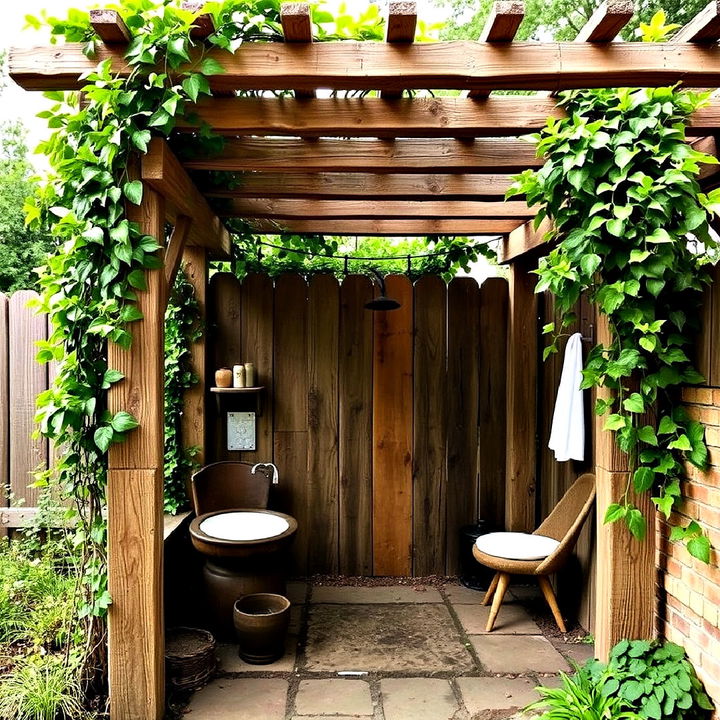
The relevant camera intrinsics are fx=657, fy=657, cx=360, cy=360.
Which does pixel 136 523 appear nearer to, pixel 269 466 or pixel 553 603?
pixel 269 466

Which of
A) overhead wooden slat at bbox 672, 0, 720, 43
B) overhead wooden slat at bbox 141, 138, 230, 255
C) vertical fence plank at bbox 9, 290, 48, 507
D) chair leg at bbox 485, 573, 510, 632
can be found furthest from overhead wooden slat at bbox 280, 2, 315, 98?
chair leg at bbox 485, 573, 510, 632

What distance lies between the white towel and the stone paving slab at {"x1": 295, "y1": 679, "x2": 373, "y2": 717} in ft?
5.11

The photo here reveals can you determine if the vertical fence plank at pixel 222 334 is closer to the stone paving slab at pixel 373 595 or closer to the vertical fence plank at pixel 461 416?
the stone paving slab at pixel 373 595

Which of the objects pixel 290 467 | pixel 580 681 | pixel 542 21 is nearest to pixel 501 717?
pixel 580 681

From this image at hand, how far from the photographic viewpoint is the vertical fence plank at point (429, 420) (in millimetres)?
4375

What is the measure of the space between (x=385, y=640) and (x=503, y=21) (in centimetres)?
288

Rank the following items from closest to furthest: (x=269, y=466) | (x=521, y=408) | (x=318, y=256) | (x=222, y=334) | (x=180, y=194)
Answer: (x=180, y=194), (x=269, y=466), (x=521, y=408), (x=222, y=334), (x=318, y=256)

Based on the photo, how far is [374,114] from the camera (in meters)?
2.44

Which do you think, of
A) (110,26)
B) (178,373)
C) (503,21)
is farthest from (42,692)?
(503,21)

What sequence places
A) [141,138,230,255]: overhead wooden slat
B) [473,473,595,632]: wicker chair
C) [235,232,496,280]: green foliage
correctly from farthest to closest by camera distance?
[235,232,496,280]: green foliage, [473,473,595,632]: wicker chair, [141,138,230,255]: overhead wooden slat

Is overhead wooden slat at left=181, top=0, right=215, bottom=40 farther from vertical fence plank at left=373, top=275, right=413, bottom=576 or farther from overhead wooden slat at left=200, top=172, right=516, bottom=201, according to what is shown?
vertical fence plank at left=373, top=275, right=413, bottom=576

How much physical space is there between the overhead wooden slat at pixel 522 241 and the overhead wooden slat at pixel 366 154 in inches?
29.1

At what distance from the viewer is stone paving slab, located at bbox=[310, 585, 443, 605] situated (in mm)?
3977

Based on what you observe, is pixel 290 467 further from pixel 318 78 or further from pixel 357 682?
pixel 318 78
